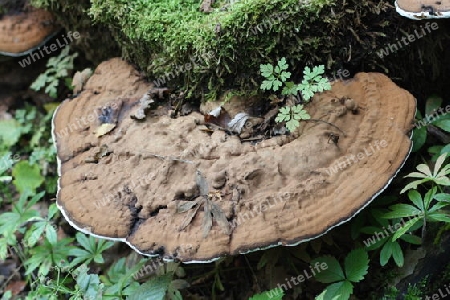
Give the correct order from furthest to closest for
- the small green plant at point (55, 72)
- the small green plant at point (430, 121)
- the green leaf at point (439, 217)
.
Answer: the small green plant at point (55, 72), the small green plant at point (430, 121), the green leaf at point (439, 217)

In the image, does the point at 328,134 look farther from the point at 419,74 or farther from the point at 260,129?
the point at 419,74

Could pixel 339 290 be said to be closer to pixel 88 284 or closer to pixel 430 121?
pixel 430 121

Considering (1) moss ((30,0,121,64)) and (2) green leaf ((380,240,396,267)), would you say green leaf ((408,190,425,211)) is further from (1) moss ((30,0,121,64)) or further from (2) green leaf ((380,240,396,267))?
(1) moss ((30,0,121,64))

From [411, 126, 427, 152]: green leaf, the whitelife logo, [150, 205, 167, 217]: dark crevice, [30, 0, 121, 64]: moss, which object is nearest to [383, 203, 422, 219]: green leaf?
[411, 126, 427, 152]: green leaf

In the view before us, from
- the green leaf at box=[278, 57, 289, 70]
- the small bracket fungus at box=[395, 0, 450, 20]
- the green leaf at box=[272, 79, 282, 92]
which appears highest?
the small bracket fungus at box=[395, 0, 450, 20]

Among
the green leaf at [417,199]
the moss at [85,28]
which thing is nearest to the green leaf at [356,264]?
the green leaf at [417,199]

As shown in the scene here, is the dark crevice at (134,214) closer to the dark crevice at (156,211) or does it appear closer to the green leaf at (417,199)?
the dark crevice at (156,211)

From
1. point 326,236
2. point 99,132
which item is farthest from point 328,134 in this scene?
point 99,132
